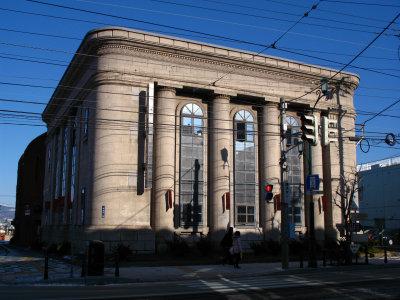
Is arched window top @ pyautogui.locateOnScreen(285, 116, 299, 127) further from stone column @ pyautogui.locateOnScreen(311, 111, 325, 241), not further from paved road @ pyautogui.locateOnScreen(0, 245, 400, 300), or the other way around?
paved road @ pyautogui.locateOnScreen(0, 245, 400, 300)

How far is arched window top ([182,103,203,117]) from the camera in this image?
29.4 metres

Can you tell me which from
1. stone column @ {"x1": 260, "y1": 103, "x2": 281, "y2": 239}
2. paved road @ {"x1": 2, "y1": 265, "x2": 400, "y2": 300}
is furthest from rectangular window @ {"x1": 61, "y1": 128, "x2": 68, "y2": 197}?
paved road @ {"x1": 2, "y1": 265, "x2": 400, "y2": 300}

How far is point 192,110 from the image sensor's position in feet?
97.3

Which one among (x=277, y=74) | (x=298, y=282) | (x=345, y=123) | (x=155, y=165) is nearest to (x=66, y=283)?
(x=298, y=282)

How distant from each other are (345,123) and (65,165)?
24835 millimetres

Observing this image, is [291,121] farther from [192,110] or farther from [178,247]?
[178,247]

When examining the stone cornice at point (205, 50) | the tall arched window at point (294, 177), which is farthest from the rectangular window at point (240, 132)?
the stone cornice at point (205, 50)

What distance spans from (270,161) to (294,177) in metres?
3.56

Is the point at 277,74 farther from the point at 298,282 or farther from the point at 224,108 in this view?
the point at 298,282

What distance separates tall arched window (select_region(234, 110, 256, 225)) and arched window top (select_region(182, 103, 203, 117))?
303 cm

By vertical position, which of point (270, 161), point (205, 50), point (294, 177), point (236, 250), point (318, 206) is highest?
point (205, 50)

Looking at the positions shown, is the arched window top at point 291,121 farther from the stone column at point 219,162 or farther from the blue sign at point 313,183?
the blue sign at point 313,183

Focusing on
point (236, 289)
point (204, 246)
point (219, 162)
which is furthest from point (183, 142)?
point (236, 289)

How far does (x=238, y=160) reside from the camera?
3056 centimetres
